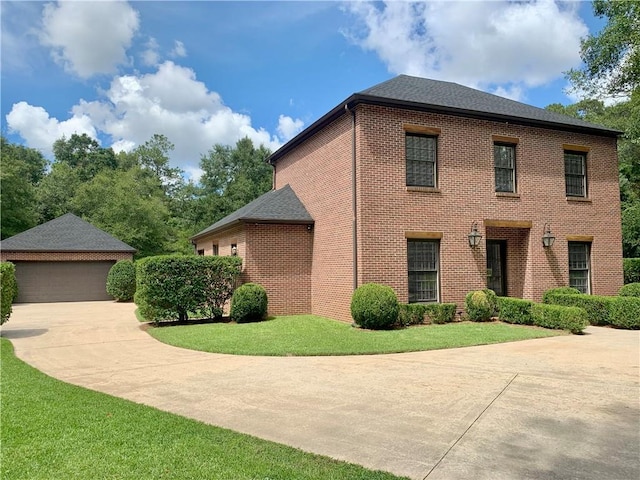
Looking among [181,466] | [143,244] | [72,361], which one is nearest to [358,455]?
[181,466]

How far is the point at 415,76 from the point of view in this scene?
16734mm

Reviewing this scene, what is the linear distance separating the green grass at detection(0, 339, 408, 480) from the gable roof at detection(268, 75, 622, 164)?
401 inches

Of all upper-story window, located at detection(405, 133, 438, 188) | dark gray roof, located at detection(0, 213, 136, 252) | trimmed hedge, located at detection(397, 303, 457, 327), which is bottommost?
trimmed hedge, located at detection(397, 303, 457, 327)

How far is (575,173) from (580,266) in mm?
3363

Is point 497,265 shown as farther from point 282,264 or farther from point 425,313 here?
point 282,264

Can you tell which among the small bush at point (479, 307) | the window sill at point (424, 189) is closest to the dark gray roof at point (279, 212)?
the window sill at point (424, 189)

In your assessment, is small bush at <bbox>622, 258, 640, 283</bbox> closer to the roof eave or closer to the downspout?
the roof eave

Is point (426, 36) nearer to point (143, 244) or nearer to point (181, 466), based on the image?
point (181, 466)

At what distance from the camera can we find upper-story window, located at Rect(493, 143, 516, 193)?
46.6 ft

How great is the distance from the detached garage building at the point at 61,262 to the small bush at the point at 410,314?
19.4 meters

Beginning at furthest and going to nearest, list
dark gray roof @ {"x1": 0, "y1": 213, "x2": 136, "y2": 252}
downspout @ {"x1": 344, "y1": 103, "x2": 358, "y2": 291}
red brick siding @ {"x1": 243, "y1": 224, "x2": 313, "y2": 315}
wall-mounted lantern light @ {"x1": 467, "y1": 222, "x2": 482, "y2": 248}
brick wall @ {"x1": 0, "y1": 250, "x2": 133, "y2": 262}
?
dark gray roof @ {"x1": 0, "y1": 213, "x2": 136, "y2": 252} → brick wall @ {"x1": 0, "y1": 250, "x2": 133, "y2": 262} → red brick siding @ {"x1": 243, "y1": 224, "x2": 313, "y2": 315} → wall-mounted lantern light @ {"x1": 467, "y1": 222, "x2": 482, "y2": 248} → downspout @ {"x1": 344, "y1": 103, "x2": 358, "y2": 291}

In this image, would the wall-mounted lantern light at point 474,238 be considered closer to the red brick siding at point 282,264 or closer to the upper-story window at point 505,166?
the upper-story window at point 505,166

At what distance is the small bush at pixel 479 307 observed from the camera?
1259 cm

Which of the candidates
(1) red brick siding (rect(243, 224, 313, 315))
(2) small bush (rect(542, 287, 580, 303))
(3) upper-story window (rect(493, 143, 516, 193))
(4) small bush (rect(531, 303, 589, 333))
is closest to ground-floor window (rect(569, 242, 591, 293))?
(2) small bush (rect(542, 287, 580, 303))
